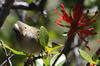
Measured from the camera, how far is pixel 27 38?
1.68 meters

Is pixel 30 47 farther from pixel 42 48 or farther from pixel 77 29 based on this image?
pixel 77 29

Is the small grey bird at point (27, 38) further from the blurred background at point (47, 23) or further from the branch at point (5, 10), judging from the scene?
the blurred background at point (47, 23)

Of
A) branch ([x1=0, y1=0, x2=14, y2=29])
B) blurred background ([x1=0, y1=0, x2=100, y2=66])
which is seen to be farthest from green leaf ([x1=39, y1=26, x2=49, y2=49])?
blurred background ([x1=0, y1=0, x2=100, y2=66])

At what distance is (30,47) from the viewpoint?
1.70 m

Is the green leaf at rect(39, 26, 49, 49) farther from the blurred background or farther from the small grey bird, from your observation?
the blurred background

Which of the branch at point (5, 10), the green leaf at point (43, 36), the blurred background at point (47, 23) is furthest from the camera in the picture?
the blurred background at point (47, 23)

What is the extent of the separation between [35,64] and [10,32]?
6.17 feet

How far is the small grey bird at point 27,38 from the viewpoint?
1.64 meters

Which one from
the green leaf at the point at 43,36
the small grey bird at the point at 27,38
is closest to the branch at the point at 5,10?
the small grey bird at the point at 27,38

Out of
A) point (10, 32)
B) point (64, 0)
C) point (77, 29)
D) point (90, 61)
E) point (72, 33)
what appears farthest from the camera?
point (10, 32)

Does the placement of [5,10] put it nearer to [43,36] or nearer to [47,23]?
[43,36]

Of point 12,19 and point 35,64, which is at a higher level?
point 35,64

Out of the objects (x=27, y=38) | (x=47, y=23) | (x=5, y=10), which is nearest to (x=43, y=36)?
(x=27, y=38)

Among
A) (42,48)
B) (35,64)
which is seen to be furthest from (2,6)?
(42,48)
